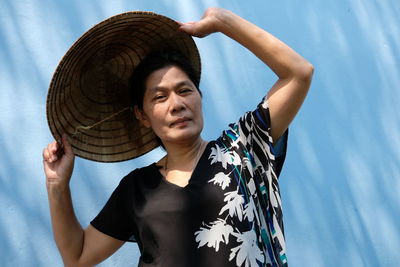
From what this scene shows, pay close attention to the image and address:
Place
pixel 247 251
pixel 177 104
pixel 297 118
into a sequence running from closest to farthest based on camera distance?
pixel 247 251 → pixel 177 104 → pixel 297 118

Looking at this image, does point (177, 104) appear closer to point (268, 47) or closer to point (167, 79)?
point (167, 79)

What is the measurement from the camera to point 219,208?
1.46 meters

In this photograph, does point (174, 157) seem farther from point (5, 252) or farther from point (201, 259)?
point (5, 252)

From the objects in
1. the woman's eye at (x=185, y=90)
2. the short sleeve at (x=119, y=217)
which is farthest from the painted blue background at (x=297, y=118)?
the woman's eye at (x=185, y=90)

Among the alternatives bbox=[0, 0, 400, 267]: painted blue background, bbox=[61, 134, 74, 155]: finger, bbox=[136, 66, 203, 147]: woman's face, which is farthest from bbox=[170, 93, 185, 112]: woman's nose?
bbox=[0, 0, 400, 267]: painted blue background

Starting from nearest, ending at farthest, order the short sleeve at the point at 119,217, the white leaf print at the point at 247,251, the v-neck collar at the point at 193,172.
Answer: the white leaf print at the point at 247,251
the v-neck collar at the point at 193,172
the short sleeve at the point at 119,217

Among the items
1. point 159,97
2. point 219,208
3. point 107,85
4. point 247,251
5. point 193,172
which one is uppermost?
point 107,85

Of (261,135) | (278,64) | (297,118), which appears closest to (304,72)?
(278,64)

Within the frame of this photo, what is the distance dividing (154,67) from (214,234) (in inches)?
20.0

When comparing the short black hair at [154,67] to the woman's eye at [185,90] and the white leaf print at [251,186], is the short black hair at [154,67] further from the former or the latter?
the white leaf print at [251,186]

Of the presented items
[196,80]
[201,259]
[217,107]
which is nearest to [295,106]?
[196,80]

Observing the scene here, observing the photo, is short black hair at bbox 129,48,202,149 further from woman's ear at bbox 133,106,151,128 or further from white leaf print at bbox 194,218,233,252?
white leaf print at bbox 194,218,233,252

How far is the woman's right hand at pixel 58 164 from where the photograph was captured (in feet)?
5.32

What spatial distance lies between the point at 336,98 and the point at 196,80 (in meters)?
0.98
